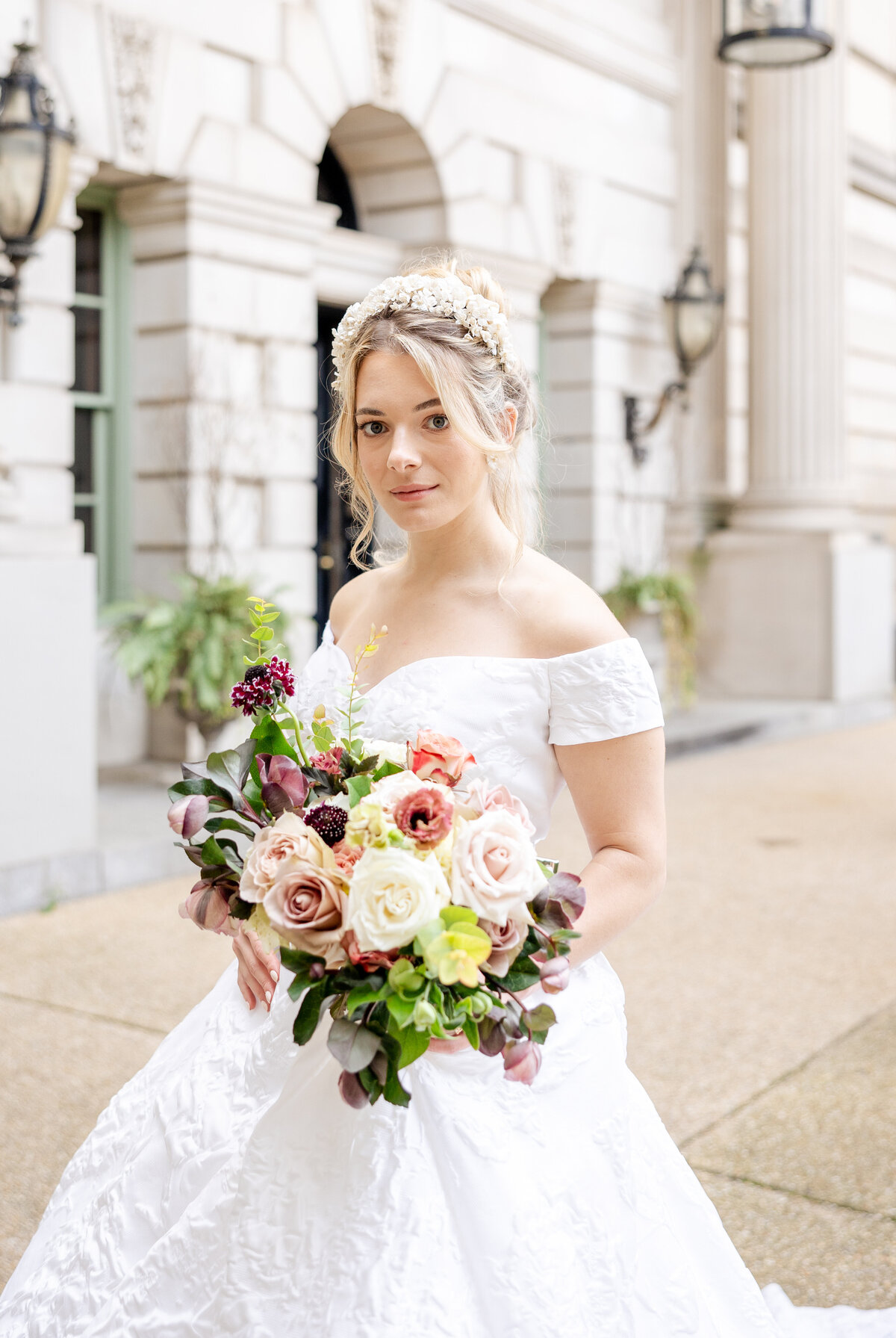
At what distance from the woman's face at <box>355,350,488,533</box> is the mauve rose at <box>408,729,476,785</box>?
0.52 metres

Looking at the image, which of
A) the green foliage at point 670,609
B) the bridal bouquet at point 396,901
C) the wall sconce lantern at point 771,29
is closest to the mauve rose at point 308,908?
the bridal bouquet at point 396,901

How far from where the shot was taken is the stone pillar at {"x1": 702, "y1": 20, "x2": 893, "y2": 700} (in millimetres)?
12352

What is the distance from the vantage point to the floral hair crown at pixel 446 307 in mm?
2186

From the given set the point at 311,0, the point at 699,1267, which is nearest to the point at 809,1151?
the point at 699,1267

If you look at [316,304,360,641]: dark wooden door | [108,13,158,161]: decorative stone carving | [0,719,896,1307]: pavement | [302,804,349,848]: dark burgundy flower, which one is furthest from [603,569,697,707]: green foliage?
[302,804,349,848]: dark burgundy flower

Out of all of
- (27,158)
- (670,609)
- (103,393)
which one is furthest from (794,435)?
(27,158)

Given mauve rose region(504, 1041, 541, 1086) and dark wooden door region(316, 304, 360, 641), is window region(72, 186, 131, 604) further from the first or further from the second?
mauve rose region(504, 1041, 541, 1086)

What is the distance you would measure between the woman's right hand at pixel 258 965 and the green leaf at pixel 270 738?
424 millimetres

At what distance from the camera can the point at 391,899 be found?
5.21ft

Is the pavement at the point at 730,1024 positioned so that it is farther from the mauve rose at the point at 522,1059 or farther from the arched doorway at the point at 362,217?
the arched doorway at the point at 362,217

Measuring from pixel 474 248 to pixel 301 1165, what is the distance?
9.18m

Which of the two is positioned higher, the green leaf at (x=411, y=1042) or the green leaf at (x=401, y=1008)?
the green leaf at (x=401, y=1008)

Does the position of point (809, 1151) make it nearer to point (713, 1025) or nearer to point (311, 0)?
point (713, 1025)

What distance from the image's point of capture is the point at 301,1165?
195cm
